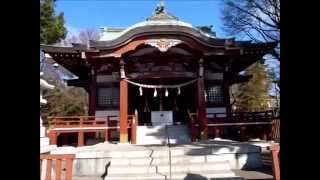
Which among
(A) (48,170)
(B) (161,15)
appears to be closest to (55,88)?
(B) (161,15)

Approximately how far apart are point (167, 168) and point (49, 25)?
19058mm

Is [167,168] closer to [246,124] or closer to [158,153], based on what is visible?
[158,153]

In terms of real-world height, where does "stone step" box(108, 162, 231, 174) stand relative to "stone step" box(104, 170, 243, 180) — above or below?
above

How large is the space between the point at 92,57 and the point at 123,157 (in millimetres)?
7078

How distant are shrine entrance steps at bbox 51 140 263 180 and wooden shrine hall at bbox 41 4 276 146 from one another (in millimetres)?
4817

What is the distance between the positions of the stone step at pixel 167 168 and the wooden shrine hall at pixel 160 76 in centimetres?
581

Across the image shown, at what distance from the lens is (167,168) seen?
1163cm

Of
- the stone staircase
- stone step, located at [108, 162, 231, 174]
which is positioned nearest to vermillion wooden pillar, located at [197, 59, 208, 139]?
the stone staircase

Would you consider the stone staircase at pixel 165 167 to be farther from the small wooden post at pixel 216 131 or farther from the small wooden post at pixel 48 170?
the small wooden post at pixel 216 131

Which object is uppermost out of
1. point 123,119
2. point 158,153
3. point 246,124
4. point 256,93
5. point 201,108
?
point 256,93

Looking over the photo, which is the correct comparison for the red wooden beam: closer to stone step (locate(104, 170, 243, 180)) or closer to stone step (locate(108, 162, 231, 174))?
stone step (locate(108, 162, 231, 174))

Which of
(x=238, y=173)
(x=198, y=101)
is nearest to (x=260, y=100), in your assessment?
(x=198, y=101)

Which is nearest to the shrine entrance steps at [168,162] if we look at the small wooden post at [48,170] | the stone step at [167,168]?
the stone step at [167,168]

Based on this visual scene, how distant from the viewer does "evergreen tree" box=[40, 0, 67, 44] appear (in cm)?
2745
